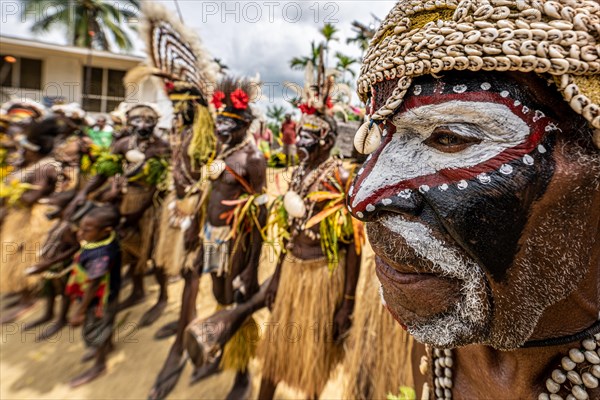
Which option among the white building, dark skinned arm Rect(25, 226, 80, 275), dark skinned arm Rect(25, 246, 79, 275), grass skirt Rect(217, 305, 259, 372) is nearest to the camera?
grass skirt Rect(217, 305, 259, 372)

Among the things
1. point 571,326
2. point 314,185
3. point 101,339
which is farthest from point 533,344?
point 101,339

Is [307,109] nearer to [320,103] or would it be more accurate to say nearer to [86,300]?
[320,103]

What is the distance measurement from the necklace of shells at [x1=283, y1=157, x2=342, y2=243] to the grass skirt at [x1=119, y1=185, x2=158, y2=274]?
2575 mm

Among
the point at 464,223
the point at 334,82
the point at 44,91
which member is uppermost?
the point at 44,91

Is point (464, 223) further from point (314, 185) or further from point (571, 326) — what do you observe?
point (314, 185)

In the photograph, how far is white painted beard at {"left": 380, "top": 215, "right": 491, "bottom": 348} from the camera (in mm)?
→ 692

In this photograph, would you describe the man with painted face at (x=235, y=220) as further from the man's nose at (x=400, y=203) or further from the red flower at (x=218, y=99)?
the man's nose at (x=400, y=203)

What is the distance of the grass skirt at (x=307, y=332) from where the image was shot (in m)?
2.45

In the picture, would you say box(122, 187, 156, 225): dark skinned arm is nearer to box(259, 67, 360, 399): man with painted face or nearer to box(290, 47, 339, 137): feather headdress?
box(259, 67, 360, 399): man with painted face

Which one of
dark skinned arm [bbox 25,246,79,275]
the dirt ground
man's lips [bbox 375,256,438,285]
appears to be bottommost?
the dirt ground

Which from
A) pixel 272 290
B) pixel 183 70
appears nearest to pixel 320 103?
pixel 272 290

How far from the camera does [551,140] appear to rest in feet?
2.11

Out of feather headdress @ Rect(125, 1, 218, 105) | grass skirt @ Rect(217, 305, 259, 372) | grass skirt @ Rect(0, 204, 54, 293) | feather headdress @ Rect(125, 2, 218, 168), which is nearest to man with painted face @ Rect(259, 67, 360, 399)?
grass skirt @ Rect(217, 305, 259, 372)

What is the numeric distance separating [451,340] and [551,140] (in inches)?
17.9
